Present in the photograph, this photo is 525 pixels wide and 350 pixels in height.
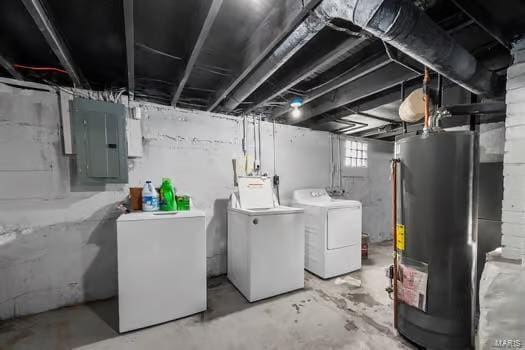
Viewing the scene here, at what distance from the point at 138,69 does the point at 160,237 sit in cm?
154

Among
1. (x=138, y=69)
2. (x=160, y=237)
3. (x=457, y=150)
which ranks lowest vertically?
(x=160, y=237)

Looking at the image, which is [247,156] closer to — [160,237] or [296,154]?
[296,154]

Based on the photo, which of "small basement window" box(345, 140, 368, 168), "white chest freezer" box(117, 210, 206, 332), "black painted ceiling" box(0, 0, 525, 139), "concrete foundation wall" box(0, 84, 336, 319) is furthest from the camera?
"small basement window" box(345, 140, 368, 168)

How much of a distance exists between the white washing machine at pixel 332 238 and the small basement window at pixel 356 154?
1.31 m

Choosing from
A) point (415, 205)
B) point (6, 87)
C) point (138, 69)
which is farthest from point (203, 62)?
point (415, 205)

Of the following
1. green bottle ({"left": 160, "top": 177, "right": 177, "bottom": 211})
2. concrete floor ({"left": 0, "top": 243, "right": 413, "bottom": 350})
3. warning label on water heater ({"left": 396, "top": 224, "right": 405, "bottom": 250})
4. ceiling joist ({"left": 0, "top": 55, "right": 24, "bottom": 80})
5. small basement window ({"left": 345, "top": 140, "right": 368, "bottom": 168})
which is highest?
ceiling joist ({"left": 0, "top": 55, "right": 24, "bottom": 80})

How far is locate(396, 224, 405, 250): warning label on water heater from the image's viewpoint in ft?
5.35

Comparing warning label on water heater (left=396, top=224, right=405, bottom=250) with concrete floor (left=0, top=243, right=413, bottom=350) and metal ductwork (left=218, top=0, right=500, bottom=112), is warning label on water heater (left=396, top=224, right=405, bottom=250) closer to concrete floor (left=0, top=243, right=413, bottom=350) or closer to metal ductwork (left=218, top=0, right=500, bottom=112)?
concrete floor (left=0, top=243, right=413, bottom=350)

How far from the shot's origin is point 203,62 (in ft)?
6.27

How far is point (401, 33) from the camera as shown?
1091mm

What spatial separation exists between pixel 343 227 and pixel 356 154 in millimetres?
1842

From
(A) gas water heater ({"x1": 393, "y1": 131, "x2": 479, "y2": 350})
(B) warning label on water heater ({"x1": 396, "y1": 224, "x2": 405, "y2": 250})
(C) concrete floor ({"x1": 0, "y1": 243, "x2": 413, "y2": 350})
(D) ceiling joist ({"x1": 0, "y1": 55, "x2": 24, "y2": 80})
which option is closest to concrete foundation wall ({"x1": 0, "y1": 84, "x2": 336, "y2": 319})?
(D) ceiling joist ({"x1": 0, "y1": 55, "x2": 24, "y2": 80})

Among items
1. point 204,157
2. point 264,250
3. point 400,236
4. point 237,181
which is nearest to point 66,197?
point 204,157

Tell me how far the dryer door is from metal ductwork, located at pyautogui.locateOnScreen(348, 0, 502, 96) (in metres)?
1.68
